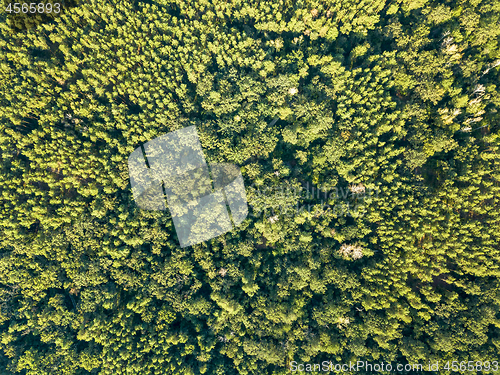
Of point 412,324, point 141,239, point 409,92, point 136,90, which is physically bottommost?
point 412,324

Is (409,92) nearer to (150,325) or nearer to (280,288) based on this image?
(280,288)

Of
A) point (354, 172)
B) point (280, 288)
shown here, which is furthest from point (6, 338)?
point (354, 172)

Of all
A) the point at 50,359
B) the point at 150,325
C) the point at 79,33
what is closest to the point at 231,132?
the point at 79,33

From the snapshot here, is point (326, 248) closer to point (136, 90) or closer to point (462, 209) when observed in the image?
point (462, 209)

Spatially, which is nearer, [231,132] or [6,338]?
[6,338]

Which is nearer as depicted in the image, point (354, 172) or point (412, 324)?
point (412, 324)

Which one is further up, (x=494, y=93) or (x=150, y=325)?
(x=494, y=93)
